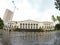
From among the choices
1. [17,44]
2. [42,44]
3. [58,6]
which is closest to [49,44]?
[42,44]

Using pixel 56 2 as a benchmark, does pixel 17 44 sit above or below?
below

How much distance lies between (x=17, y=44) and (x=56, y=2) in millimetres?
4564

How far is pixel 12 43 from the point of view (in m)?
9.63

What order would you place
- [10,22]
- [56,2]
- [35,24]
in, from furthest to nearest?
[35,24] < [10,22] < [56,2]

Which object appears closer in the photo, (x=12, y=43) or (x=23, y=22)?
(x=12, y=43)

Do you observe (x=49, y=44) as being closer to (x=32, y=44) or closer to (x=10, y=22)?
(x=32, y=44)

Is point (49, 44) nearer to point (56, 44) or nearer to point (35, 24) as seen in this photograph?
point (56, 44)

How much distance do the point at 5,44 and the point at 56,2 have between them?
4.95 metres

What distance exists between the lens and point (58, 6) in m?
12.6

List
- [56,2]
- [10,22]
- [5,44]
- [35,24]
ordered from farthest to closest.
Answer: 1. [35,24]
2. [10,22]
3. [56,2]
4. [5,44]

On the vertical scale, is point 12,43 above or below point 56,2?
below

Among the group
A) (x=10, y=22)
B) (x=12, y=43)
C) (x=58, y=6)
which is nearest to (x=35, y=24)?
(x=10, y=22)

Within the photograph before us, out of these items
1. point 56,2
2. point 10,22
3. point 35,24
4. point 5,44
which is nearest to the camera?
point 5,44

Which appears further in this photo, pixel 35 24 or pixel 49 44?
pixel 35 24
